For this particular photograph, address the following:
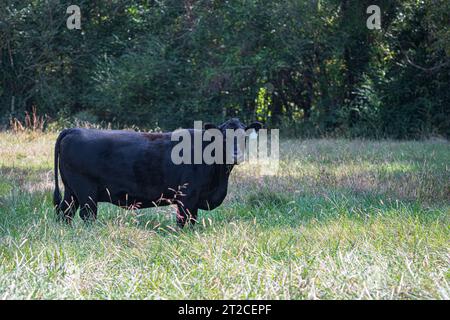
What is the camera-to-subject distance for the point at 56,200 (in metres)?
8.34

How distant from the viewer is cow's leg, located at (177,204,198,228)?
809 centimetres

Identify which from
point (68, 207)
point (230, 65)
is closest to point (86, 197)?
point (68, 207)

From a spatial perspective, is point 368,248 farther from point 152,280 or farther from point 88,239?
point 88,239

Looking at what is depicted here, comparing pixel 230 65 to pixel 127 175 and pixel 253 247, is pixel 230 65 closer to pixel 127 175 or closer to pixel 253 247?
pixel 127 175

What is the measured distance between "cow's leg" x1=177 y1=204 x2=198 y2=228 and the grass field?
14 centimetres

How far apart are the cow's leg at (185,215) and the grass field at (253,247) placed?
0.47 ft

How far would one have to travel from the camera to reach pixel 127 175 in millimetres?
8312

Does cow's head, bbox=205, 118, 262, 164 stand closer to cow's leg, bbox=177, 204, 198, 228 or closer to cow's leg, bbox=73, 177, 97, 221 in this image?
cow's leg, bbox=177, 204, 198, 228

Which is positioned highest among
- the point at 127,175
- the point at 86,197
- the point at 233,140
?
the point at 233,140

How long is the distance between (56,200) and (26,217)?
1.78 feet

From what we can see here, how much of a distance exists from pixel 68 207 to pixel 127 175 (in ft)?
2.53

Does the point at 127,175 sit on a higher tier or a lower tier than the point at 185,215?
higher

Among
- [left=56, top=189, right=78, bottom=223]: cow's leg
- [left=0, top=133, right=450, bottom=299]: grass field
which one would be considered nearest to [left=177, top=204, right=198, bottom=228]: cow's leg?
[left=0, top=133, right=450, bottom=299]: grass field
